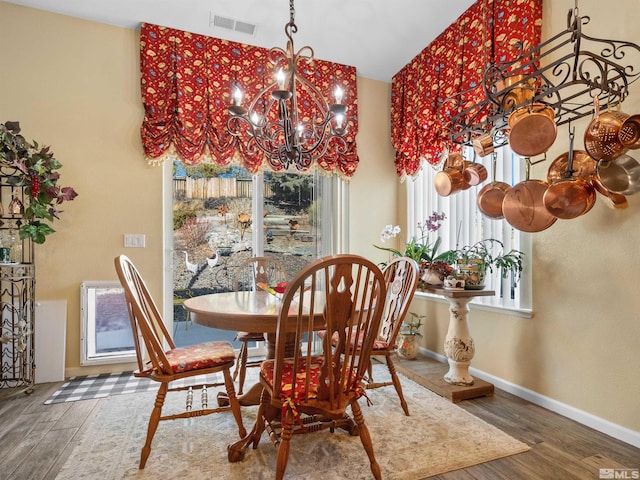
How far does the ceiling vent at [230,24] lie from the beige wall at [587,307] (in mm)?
2268

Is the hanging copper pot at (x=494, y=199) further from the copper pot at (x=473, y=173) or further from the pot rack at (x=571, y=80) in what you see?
the pot rack at (x=571, y=80)

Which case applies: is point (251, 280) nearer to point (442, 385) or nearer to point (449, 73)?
point (442, 385)

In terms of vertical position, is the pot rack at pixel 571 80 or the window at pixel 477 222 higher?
the pot rack at pixel 571 80

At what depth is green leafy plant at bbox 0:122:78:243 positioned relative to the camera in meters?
2.48

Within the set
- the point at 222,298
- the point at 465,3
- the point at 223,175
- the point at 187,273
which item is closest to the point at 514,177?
the point at 465,3

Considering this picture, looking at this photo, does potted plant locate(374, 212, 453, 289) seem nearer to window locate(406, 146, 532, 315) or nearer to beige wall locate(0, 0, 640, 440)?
window locate(406, 146, 532, 315)

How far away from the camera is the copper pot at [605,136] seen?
1.59 meters

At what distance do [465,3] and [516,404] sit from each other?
9.91ft

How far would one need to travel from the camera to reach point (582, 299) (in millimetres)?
2182

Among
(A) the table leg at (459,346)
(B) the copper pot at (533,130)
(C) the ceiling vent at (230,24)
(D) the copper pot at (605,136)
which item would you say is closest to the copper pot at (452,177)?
(B) the copper pot at (533,130)

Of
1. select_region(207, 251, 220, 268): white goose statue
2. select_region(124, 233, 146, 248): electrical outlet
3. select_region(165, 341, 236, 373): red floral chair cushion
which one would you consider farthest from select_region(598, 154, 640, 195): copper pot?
select_region(124, 233, 146, 248): electrical outlet

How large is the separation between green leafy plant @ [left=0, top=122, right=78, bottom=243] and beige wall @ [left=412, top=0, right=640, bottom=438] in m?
3.46

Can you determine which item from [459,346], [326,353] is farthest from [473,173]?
[326,353]

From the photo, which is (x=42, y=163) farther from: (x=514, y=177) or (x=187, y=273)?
(x=514, y=177)
